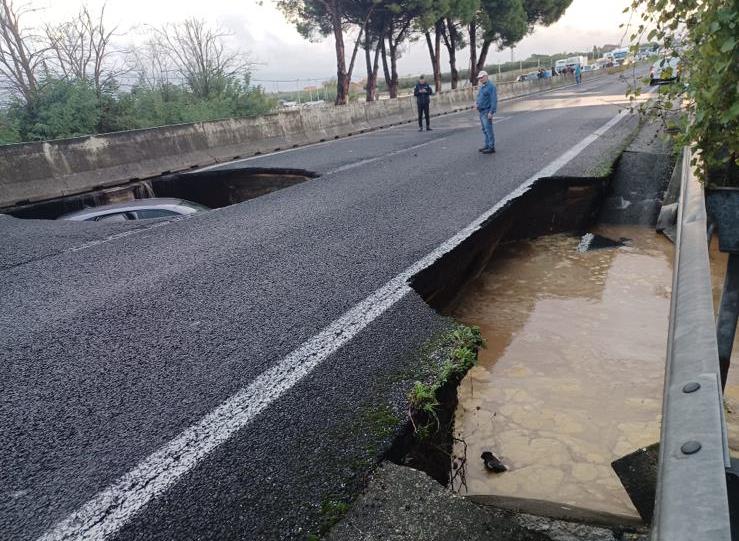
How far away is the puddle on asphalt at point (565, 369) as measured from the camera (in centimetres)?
290

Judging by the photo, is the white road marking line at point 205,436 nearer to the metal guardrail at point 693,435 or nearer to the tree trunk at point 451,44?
the metal guardrail at point 693,435

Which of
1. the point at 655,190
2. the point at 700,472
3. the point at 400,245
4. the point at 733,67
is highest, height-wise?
the point at 733,67

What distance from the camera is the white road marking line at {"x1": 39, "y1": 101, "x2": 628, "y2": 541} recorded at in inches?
71.7

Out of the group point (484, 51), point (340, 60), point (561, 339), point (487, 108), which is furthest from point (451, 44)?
point (561, 339)

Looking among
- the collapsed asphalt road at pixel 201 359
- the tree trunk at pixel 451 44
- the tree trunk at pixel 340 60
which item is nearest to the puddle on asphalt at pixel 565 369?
the collapsed asphalt road at pixel 201 359

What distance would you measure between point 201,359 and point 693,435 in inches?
96.6

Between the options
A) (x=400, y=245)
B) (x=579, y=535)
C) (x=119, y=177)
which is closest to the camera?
(x=579, y=535)

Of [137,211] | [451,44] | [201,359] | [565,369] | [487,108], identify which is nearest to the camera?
[201,359]

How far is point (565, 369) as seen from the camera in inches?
155

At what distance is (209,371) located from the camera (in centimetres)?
273

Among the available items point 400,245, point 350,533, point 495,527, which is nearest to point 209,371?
point 350,533

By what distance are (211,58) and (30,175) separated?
15.2m

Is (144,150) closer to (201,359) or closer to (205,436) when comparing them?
(201,359)

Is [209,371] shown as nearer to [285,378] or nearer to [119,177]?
[285,378]
